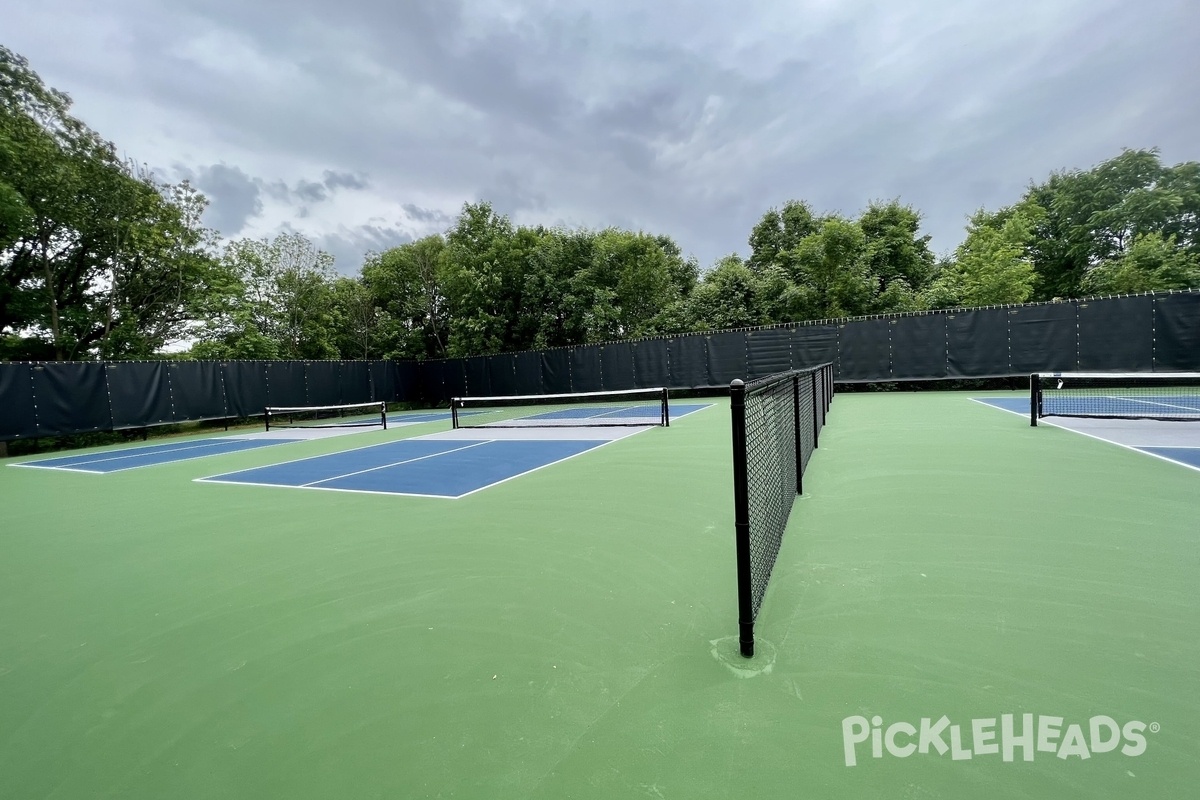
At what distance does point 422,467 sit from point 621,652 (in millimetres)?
5632

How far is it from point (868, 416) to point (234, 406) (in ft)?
62.1

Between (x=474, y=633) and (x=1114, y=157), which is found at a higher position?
(x=1114, y=157)

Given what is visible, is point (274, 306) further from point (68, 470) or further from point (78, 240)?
point (68, 470)

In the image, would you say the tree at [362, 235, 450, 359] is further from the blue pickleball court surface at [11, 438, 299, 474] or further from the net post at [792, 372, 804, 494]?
the net post at [792, 372, 804, 494]

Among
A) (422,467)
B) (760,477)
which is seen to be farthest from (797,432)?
(422,467)

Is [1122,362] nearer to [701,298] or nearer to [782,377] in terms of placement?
[701,298]

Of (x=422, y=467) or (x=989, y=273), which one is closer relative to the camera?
(x=422, y=467)

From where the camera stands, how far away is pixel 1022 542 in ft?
11.0

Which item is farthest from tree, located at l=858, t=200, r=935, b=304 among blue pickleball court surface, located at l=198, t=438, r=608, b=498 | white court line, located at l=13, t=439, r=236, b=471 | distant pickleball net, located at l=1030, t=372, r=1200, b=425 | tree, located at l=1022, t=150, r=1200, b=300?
white court line, located at l=13, t=439, r=236, b=471

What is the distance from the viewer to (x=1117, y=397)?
12102 mm

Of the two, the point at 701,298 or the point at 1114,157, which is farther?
the point at 1114,157

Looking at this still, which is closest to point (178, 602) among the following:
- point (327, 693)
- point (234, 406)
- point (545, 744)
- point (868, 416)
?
point (327, 693)

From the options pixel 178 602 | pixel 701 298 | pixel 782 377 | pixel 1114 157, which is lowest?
pixel 178 602

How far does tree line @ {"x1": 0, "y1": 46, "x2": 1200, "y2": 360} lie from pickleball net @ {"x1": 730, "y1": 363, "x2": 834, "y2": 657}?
17.5 metres
